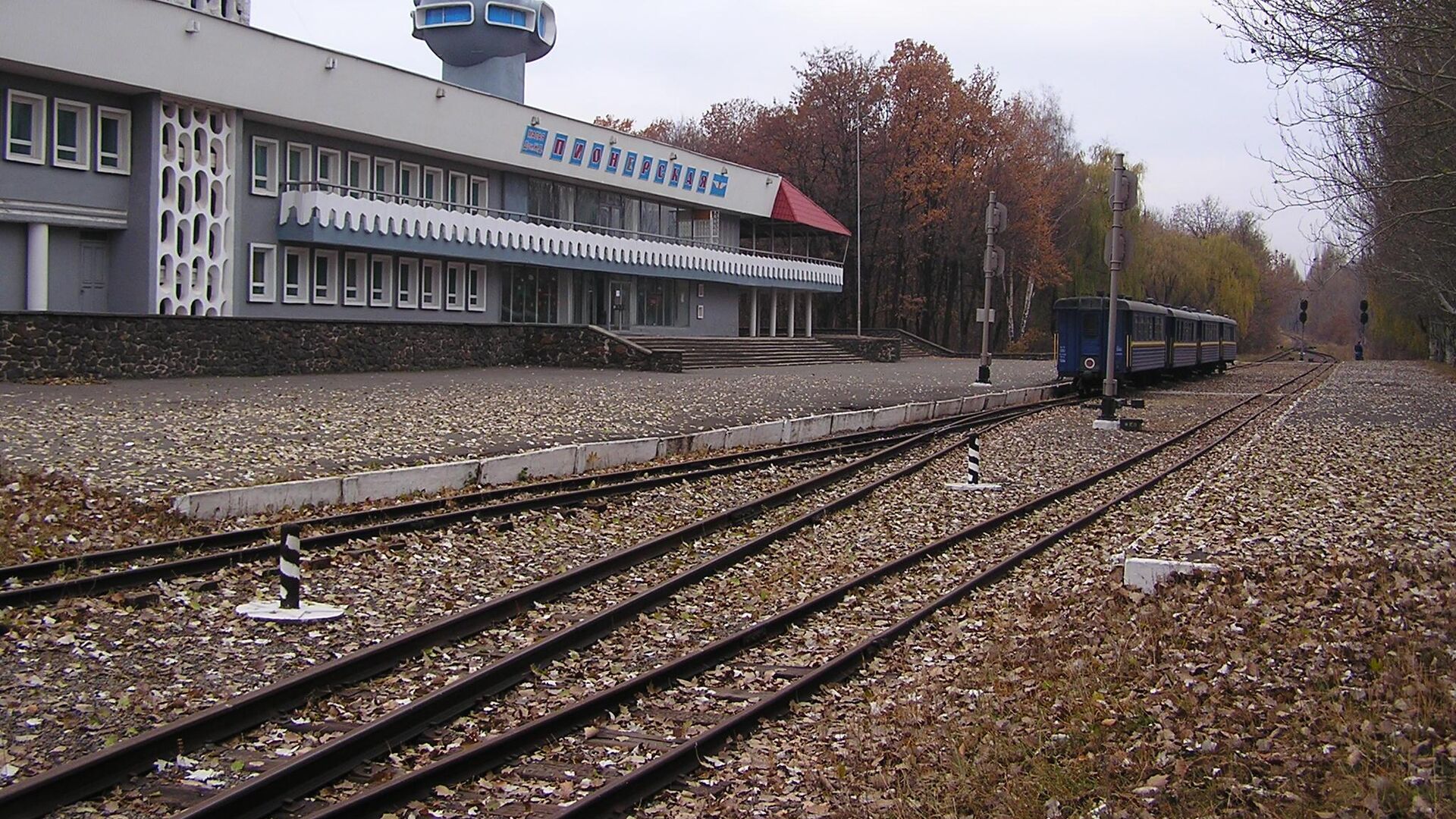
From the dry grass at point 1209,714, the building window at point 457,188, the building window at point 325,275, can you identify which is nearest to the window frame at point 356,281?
the building window at point 325,275

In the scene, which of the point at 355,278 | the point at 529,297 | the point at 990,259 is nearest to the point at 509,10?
the point at 529,297

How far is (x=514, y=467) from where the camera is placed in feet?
52.2

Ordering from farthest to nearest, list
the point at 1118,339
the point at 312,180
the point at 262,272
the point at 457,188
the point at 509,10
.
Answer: the point at 509,10
the point at 457,188
the point at 312,180
the point at 1118,339
the point at 262,272

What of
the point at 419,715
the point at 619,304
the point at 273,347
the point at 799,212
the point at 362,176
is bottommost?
the point at 419,715

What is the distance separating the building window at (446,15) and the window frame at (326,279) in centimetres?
1315

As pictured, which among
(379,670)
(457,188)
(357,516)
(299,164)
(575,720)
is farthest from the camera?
(457,188)

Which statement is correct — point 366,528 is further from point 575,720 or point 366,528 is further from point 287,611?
point 575,720

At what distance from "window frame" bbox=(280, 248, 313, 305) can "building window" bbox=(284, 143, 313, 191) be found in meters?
1.96

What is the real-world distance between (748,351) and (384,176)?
16.2 metres

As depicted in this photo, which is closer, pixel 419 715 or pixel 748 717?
pixel 419 715

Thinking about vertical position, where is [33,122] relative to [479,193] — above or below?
below

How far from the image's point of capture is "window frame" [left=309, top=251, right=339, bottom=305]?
114 ft

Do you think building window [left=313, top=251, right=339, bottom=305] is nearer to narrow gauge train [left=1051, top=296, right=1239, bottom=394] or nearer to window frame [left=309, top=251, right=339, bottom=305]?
window frame [left=309, top=251, right=339, bottom=305]

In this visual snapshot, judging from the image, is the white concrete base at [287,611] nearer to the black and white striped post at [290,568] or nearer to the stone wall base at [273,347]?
the black and white striped post at [290,568]
